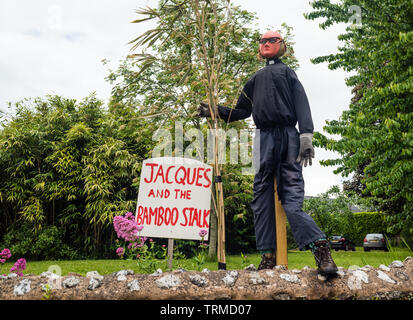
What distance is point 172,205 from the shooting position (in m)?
3.28

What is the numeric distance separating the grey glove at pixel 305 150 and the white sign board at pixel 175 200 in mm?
1050

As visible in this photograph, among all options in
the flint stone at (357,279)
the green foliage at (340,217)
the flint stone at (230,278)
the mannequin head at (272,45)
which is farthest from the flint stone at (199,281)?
the green foliage at (340,217)

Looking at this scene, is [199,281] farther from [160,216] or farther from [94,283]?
[160,216]

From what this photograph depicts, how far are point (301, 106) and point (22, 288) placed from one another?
217 cm

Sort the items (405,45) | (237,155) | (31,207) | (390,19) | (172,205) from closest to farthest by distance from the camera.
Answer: (172,205) → (405,45) → (390,19) → (237,155) → (31,207)

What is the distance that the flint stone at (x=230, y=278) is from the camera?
204 cm

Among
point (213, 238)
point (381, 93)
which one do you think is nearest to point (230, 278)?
point (381, 93)

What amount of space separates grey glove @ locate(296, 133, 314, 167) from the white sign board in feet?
3.45

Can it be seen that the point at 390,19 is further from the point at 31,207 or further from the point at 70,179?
the point at 31,207

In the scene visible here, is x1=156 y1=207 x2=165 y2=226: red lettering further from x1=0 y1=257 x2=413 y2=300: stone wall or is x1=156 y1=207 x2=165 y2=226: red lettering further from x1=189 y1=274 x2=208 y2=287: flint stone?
x1=189 y1=274 x2=208 y2=287: flint stone

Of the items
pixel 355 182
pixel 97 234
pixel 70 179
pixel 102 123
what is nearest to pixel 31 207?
pixel 70 179

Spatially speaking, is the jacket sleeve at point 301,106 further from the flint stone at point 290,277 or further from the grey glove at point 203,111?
the flint stone at point 290,277

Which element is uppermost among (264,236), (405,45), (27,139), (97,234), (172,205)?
(405,45)
